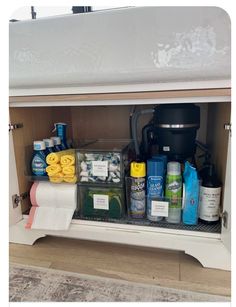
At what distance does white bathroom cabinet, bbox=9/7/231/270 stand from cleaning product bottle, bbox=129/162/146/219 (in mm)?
54

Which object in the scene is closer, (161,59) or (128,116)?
(161,59)

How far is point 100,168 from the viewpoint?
0.74 metres

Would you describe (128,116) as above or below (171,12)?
below

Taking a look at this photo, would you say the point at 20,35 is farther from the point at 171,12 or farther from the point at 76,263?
the point at 76,263

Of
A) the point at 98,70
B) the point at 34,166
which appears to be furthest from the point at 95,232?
the point at 98,70

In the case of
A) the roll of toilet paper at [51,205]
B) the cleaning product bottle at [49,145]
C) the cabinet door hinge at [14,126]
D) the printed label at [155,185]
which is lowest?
the roll of toilet paper at [51,205]

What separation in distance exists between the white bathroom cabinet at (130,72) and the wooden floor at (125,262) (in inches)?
1.7

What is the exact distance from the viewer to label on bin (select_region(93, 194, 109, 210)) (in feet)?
2.49

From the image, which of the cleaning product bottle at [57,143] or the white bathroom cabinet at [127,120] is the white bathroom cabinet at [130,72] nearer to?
the white bathroom cabinet at [127,120]

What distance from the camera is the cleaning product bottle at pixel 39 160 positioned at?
78cm

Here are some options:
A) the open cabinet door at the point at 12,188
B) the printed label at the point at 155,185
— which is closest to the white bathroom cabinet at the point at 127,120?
the open cabinet door at the point at 12,188

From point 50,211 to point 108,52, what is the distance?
1.76 feet

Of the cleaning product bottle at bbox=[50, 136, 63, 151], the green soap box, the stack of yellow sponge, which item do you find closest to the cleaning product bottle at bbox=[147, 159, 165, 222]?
the green soap box

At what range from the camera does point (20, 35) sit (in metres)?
0.64
